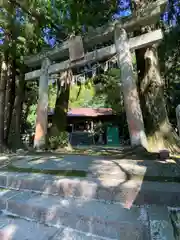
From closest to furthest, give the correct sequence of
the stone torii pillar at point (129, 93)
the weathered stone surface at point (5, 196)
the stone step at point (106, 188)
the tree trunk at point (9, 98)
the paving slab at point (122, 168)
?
1. the stone step at point (106, 188)
2. the weathered stone surface at point (5, 196)
3. the paving slab at point (122, 168)
4. the stone torii pillar at point (129, 93)
5. the tree trunk at point (9, 98)

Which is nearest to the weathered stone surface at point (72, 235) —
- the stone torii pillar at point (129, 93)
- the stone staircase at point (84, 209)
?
the stone staircase at point (84, 209)

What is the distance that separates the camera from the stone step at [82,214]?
176cm

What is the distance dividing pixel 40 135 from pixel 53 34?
13.6 ft

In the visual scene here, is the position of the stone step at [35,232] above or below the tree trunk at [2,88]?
below

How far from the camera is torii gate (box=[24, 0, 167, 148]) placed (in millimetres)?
4207

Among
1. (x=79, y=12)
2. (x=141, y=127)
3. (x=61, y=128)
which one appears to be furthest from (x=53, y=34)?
(x=141, y=127)

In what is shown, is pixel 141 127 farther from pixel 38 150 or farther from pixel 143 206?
pixel 38 150

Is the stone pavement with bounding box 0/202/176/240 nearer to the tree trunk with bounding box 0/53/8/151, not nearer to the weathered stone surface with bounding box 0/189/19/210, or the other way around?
the weathered stone surface with bounding box 0/189/19/210

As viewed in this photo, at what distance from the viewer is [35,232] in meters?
1.88

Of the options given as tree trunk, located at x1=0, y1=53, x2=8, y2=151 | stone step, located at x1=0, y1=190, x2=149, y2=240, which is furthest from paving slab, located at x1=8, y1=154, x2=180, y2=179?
tree trunk, located at x1=0, y1=53, x2=8, y2=151

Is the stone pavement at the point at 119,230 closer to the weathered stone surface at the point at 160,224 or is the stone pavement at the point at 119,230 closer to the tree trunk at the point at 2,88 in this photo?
the weathered stone surface at the point at 160,224

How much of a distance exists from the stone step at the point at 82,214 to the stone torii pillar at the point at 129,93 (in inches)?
84.5

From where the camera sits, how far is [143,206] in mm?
2135

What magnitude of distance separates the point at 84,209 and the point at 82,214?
128 mm
